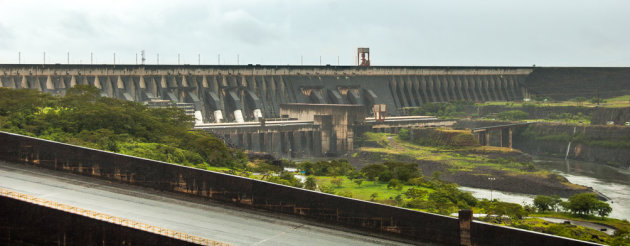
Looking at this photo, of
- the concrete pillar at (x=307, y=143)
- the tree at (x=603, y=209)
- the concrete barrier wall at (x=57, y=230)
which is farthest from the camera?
the concrete pillar at (x=307, y=143)

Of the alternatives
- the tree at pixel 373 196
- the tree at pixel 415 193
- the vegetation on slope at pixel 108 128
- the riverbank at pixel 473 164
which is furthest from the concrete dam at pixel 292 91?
the tree at pixel 415 193

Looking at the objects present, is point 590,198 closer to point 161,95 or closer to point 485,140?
point 485,140

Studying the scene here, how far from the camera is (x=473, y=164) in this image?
280ft

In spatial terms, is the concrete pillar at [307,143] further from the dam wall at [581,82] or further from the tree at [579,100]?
the dam wall at [581,82]

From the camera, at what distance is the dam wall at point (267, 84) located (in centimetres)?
9775

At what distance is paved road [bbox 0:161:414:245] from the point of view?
103ft

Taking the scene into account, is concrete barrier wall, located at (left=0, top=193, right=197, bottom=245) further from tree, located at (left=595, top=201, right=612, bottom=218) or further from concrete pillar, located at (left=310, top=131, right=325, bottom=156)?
concrete pillar, located at (left=310, top=131, right=325, bottom=156)

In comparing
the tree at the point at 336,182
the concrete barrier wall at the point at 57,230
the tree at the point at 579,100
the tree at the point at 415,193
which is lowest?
the tree at the point at 415,193

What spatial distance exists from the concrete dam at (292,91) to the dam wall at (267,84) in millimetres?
148

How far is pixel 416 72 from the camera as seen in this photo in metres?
147

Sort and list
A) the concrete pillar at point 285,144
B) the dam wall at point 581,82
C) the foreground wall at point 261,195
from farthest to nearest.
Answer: the dam wall at point 581,82 < the concrete pillar at point 285,144 < the foreground wall at point 261,195

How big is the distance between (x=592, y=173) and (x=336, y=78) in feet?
169

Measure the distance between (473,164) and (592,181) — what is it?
1366 cm

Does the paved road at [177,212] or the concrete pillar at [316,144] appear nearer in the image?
the paved road at [177,212]
